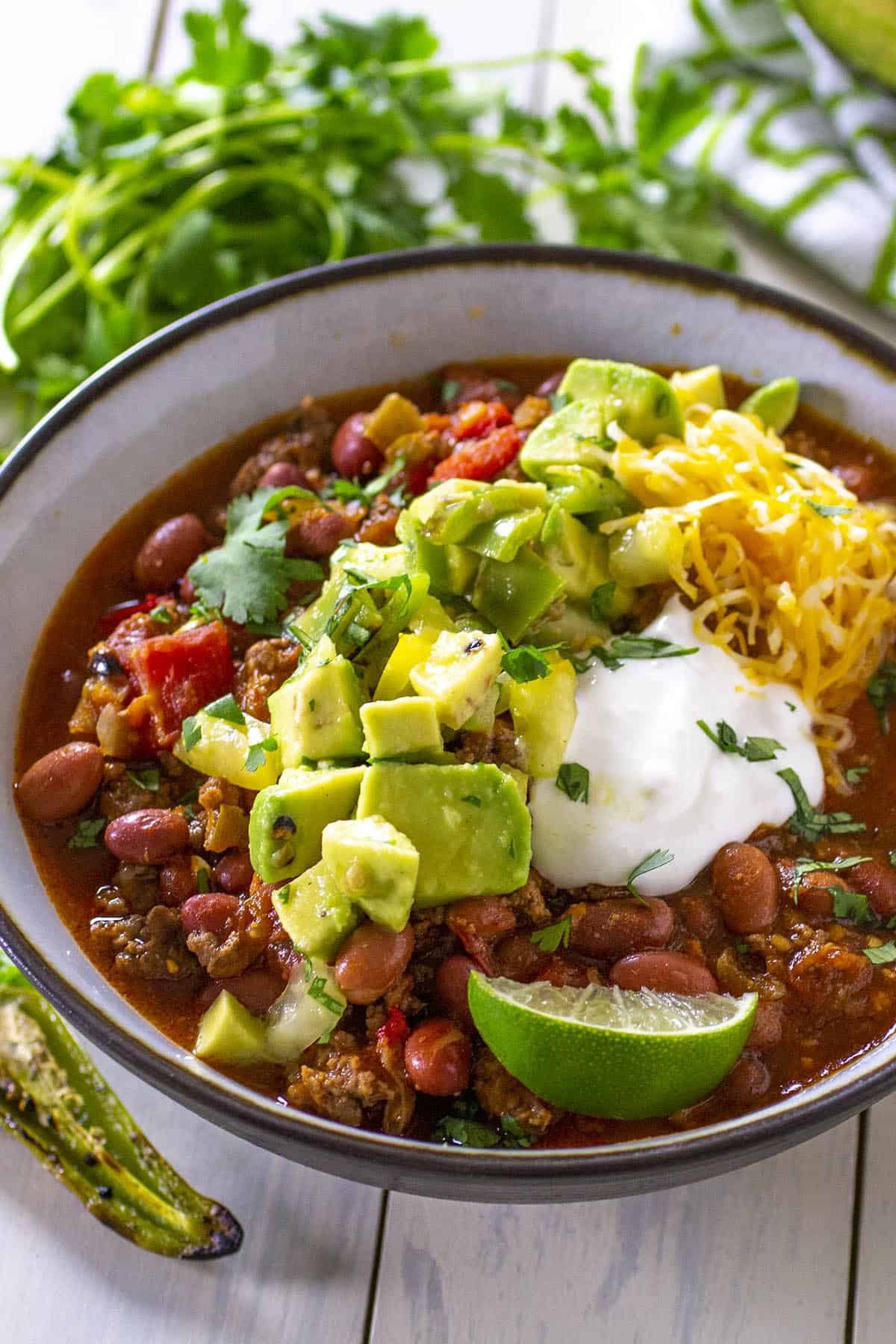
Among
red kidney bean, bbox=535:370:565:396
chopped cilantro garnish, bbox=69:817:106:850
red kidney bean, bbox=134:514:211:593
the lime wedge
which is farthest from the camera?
red kidney bean, bbox=535:370:565:396

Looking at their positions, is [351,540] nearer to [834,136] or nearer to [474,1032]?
[474,1032]

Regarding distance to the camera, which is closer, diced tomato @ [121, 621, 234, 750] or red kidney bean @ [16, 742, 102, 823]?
red kidney bean @ [16, 742, 102, 823]

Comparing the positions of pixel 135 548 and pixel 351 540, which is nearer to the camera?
pixel 351 540

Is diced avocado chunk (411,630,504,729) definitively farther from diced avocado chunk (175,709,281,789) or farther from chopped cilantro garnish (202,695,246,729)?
chopped cilantro garnish (202,695,246,729)

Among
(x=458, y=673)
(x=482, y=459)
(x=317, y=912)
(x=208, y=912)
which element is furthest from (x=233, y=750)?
(x=482, y=459)

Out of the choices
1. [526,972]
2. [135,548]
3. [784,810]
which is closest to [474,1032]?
[526,972]

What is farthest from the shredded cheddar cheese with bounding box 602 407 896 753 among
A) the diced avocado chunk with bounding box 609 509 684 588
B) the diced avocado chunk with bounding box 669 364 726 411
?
the diced avocado chunk with bounding box 669 364 726 411

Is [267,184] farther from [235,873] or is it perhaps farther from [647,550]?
[235,873]
